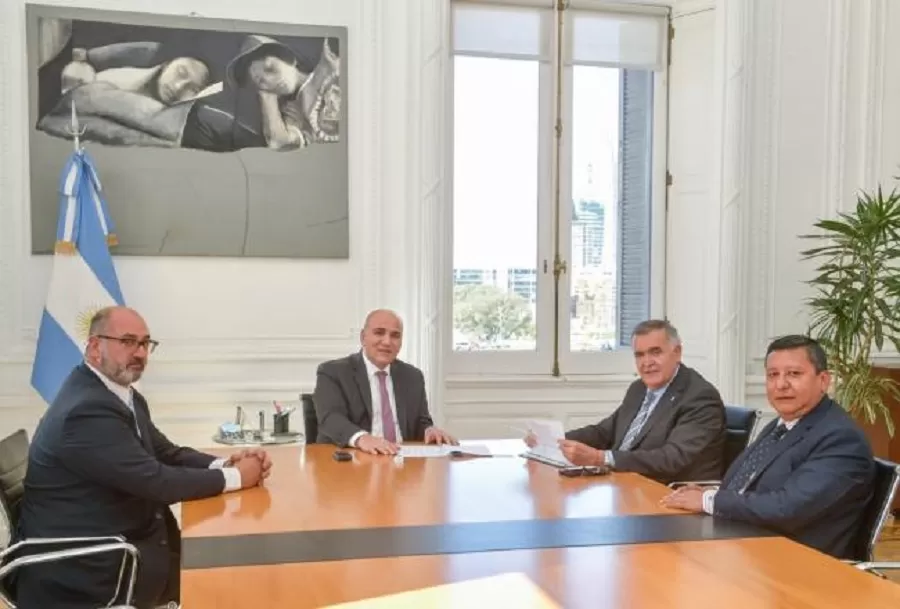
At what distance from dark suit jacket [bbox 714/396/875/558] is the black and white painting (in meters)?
3.51

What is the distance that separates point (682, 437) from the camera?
3.86 metres

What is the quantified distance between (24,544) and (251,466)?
2.52 ft

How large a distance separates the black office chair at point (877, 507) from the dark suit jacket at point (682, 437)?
955mm

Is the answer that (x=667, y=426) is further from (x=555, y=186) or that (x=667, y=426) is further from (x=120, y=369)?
(x=555, y=186)

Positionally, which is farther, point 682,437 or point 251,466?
point 682,437

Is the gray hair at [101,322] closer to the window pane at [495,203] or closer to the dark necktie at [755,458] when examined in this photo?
the dark necktie at [755,458]

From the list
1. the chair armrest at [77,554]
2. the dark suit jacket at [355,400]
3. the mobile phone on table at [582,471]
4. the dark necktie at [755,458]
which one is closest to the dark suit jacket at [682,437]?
the mobile phone on table at [582,471]

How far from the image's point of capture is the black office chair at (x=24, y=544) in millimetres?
2717

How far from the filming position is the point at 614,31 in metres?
6.62

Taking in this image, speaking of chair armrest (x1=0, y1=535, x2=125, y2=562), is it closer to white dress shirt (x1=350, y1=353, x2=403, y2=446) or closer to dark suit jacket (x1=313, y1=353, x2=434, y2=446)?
dark suit jacket (x1=313, y1=353, x2=434, y2=446)

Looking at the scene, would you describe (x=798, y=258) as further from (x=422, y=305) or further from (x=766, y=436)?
(x=766, y=436)

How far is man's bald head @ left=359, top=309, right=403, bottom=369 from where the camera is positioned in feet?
15.1

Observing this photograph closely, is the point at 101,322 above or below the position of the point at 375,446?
above

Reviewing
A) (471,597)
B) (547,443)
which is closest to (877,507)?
(547,443)
